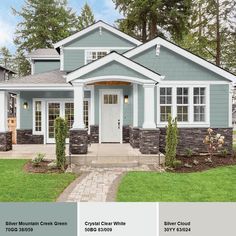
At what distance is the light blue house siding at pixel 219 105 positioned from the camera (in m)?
13.3

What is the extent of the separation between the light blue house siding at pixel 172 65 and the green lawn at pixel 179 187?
509cm

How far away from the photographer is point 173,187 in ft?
24.4

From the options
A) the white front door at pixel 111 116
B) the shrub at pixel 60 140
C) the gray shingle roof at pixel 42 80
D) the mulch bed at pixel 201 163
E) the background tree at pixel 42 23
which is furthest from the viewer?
the background tree at pixel 42 23

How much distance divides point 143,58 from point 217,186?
7.07m

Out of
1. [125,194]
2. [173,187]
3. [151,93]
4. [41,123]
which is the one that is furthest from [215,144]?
[41,123]

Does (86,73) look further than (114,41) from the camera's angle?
No

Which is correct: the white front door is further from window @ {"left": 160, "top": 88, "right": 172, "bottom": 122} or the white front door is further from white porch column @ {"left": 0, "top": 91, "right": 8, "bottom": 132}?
white porch column @ {"left": 0, "top": 91, "right": 8, "bottom": 132}

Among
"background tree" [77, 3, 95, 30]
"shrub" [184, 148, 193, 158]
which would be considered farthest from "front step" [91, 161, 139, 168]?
"background tree" [77, 3, 95, 30]

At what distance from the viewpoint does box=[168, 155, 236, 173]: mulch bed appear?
9773 millimetres

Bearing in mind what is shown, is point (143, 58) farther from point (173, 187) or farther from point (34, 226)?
point (34, 226)

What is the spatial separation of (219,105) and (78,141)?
6.66 meters

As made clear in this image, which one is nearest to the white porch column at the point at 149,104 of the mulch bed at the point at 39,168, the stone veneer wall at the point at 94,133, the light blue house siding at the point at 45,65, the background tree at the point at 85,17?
the mulch bed at the point at 39,168

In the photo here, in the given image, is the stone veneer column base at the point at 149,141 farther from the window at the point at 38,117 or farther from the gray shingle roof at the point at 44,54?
the gray shingle roof at the point at 44,54

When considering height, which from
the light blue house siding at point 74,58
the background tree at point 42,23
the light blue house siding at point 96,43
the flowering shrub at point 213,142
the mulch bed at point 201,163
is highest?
Result: the background tree at point 42,23
